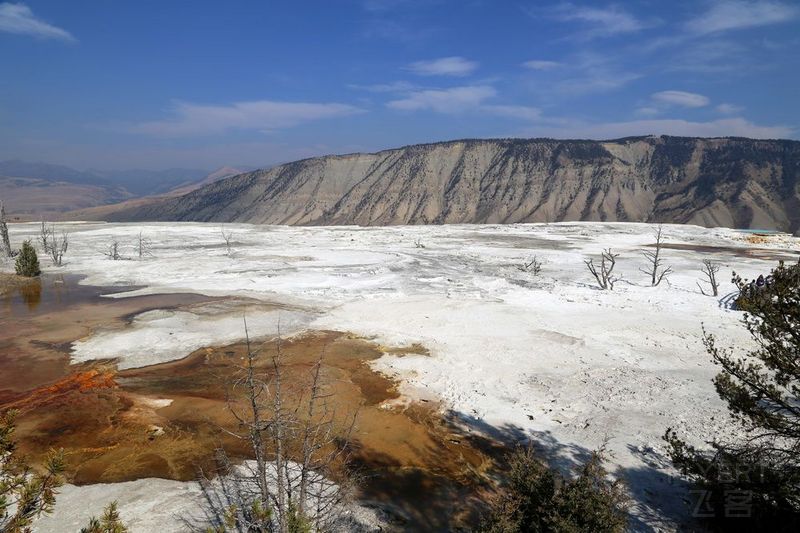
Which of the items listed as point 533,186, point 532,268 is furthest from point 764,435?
point 533,186

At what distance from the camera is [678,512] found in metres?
6.27

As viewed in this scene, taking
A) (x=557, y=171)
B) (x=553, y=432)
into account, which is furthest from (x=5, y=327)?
(x=557, y=171)

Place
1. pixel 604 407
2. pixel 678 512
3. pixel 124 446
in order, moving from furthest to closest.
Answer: pixel 604 407 → pixel 124 446 → pixel 678 512

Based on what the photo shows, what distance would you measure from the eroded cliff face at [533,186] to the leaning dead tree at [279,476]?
9714 centimetres

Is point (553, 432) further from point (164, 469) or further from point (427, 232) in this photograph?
point (427, 232)

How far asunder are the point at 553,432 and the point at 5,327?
52.9ft

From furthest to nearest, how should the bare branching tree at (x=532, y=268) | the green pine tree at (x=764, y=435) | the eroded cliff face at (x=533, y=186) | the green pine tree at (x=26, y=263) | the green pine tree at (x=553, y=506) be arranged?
the eroded cliff face at (x=533, y=186), the bare branching tree at (x=532, y=268), the green pine tree at (x=26, y=263), the green pine tree at (x=764, y=435), the green pine tree at (x=553, y=506)

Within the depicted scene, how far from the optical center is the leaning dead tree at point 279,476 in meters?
Answer: 4.07

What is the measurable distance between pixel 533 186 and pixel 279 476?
368ft

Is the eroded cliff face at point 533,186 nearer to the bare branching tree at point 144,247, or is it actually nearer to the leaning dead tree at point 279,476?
the bare branching tree at point 144,247

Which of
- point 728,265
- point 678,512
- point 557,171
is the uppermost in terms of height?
point 557,171

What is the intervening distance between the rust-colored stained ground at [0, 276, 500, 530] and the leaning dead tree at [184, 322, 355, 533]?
504 millimetres

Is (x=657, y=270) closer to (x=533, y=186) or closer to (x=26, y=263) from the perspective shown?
(x=26, y=263)

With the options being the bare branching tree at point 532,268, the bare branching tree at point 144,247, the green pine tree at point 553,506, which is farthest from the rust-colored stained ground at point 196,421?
the bare branching tree at point 144,247
